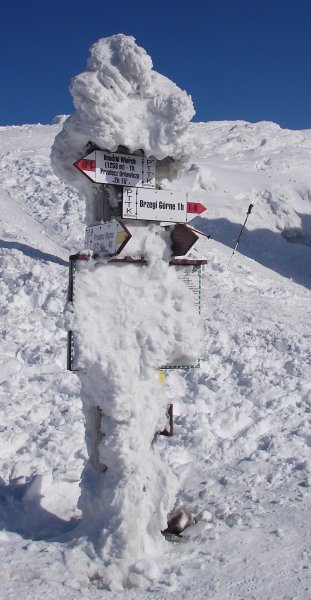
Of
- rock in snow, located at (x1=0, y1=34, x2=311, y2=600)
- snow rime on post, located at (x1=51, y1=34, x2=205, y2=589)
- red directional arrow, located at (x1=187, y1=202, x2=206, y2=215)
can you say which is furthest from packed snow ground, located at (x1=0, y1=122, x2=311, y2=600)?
red directional arrow, located at (x1=187, y1=202, x2=206, y2=215)

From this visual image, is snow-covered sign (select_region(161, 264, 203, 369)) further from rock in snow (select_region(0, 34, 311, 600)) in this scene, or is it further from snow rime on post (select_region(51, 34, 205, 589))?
rock in snow (select_region(0, 34, 311, 600))

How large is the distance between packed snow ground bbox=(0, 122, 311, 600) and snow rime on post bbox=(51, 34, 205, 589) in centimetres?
37

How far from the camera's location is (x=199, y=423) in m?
9.34

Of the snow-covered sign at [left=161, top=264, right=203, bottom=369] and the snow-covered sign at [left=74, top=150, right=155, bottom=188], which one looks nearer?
the snow-covered sign at [left=74, top=150, right=155, bottom=188]

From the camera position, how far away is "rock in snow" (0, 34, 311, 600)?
550 cm

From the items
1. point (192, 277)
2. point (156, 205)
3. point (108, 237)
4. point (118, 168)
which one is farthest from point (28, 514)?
point (118, 168)

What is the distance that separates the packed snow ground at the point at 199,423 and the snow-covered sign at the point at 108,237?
1.24 meters

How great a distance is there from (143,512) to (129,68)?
3.87m

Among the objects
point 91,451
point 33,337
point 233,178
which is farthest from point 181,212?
point 233,178

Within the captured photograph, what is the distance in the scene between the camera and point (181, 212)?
6.27m

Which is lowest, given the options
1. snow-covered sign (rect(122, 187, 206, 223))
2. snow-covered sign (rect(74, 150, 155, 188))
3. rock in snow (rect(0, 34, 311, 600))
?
rock in snow (rect(0, 34, 311, 600))

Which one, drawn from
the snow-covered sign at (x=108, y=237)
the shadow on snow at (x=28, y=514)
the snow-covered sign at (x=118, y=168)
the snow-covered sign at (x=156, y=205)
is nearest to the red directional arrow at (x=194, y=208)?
the snow-covered sign at (x=156, y=205)

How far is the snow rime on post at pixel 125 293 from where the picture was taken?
5781 mm

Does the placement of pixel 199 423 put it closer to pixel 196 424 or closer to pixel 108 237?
pixel 196 424
